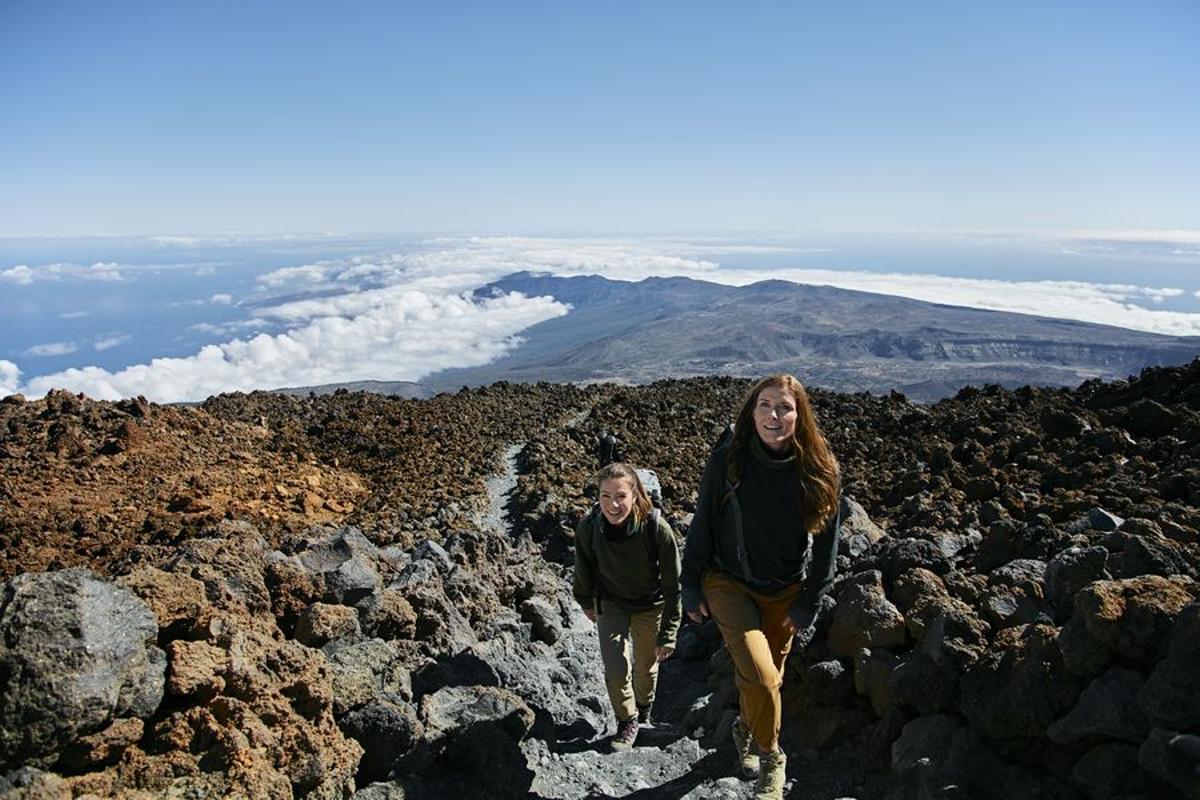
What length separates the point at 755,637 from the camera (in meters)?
4.08

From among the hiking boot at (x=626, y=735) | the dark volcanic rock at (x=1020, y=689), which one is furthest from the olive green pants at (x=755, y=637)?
the hiking boot at (x=626, y=735)

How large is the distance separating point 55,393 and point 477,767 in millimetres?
16619

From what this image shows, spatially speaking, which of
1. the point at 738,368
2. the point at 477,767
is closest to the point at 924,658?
the point at 477,767

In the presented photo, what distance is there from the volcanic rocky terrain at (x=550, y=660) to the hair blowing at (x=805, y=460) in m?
1.52

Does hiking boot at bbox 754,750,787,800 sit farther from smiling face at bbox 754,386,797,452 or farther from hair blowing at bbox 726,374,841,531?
smiling face at bbox 754,386,797,452

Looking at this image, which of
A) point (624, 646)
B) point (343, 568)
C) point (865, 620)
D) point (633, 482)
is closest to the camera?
point (633, 482)

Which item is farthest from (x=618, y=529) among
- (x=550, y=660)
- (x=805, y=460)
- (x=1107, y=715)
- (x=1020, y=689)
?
(x=550, y=660)

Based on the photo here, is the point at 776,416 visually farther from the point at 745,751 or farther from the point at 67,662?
the point at 67,662

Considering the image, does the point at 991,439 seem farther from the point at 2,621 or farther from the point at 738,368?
the point at 738,368

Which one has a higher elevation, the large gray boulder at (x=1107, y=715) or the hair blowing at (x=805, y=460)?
the hair blowing at (x=805, y=460)

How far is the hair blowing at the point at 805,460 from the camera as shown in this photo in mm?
4031

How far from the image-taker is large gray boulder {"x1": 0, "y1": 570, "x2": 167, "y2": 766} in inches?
127

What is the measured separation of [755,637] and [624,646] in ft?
4.51

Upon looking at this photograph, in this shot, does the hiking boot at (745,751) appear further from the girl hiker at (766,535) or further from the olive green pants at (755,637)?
the olive green pants at (755,637)
